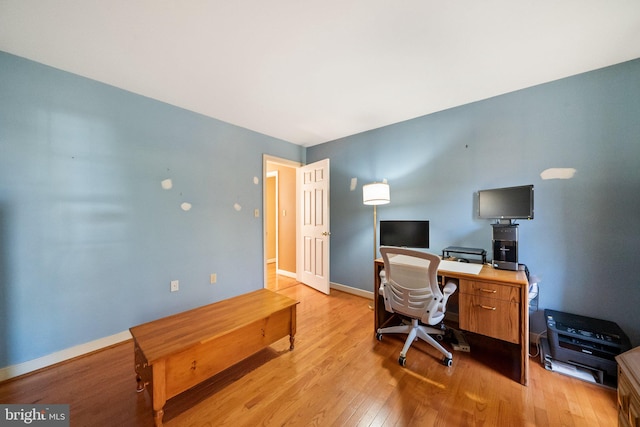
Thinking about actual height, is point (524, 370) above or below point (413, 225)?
below

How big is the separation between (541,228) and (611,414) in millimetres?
1293

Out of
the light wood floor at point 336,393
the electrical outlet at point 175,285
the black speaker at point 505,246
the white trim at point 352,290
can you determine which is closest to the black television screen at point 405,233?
the black speaker at point 505,246

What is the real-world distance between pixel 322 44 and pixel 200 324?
2168 millimetres

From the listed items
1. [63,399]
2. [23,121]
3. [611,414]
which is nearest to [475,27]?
[611,414]

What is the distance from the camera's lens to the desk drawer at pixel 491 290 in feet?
5.17

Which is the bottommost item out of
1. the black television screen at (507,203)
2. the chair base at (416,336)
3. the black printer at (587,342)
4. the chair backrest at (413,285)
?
the chair base at (416,336)

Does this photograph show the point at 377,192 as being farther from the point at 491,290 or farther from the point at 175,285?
the point at 175,285

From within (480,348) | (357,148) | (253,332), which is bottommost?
(480,348)

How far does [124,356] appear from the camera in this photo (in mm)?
Result: 1892

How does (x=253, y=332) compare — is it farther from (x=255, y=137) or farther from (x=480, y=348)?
(x=255, y=137)

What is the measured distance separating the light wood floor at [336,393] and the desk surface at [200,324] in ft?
1.46

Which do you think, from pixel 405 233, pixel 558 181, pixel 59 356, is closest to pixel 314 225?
pixel 405 233

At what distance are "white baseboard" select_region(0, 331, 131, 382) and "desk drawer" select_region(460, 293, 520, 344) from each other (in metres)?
3.10

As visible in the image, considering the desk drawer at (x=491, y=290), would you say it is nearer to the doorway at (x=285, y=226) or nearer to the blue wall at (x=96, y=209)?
the blue wall at (x=96, y=209)
